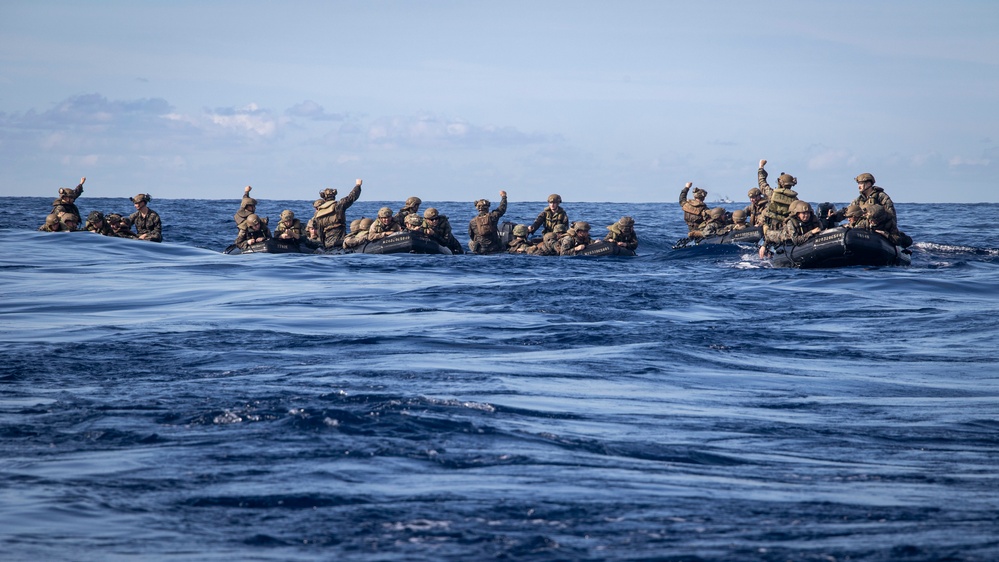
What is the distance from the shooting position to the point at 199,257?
29578mm

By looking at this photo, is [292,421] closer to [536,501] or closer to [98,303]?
[536,501]

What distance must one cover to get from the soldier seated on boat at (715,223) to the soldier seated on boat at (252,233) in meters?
12.2

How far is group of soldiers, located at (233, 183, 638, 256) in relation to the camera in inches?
1159

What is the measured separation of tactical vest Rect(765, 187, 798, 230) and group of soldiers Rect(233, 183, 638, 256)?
4729mm

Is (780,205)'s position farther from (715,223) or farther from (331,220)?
(331,220)

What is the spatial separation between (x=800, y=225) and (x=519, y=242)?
8726mm

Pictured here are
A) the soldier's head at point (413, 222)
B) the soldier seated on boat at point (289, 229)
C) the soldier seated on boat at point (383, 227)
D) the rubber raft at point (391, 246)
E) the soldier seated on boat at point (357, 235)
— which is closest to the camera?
the rubber raft at point (391, 246)

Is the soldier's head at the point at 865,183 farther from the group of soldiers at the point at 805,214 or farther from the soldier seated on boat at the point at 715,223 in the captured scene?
the soldier seated on boat at the point at 715,223

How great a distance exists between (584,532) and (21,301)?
14943mm

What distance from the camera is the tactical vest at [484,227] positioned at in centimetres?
3098

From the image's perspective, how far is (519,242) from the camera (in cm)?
3116

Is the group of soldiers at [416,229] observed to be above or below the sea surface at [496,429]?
above

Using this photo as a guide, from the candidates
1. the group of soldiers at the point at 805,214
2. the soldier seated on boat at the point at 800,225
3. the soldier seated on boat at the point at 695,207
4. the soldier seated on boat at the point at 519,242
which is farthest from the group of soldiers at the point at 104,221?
the soldier seated on boat at the point at 800,225

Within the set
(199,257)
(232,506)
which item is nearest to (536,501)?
(232,506)
